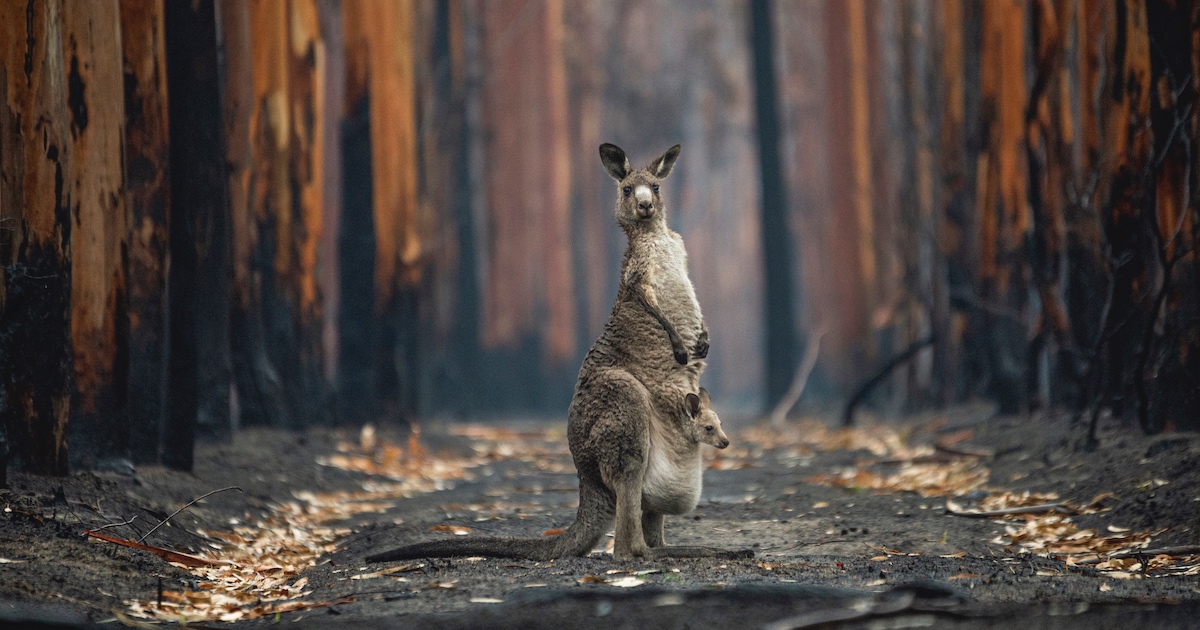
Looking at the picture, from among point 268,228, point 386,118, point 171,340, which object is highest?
point 386,118

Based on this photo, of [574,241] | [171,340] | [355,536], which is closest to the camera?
[355,536]

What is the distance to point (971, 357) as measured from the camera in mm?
12562

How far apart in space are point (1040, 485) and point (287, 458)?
5393mm

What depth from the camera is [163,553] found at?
5.94 m

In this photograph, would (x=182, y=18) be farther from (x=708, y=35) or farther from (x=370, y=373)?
(x=708, y=35)

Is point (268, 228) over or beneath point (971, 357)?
over

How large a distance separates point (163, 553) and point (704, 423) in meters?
2.65

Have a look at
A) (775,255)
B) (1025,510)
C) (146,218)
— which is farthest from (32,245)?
(775,255)

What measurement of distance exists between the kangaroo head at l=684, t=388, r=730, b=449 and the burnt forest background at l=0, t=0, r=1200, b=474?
2.83 metres

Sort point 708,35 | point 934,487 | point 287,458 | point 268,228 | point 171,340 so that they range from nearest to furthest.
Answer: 1. point 171,340
2. point 934,487
3. point 287,458
4. point 268,228
5. point 708,35

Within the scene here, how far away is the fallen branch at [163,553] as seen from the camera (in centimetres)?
582

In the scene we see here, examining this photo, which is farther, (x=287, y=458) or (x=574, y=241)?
(x=574, y=241)

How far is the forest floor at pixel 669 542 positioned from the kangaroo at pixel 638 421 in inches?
5.0

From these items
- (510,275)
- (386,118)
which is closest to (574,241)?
(510,275)
